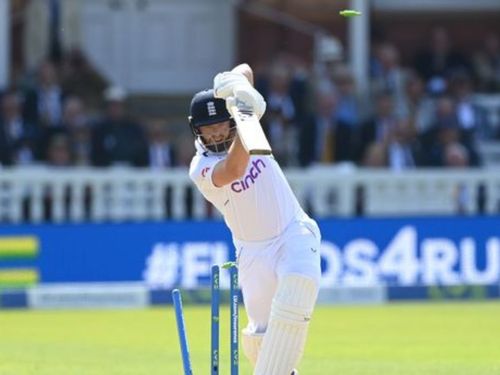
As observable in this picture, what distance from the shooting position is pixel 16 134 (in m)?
16.1

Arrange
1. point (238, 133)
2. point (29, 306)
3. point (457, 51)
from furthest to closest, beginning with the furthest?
point (457, 51)
point (29, 306)
point (238, 133)

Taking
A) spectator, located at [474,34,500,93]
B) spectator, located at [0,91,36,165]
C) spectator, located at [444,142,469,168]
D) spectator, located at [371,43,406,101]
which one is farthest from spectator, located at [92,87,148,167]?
spectator, located at [474,34,500,93]

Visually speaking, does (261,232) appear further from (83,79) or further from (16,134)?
(83,79)

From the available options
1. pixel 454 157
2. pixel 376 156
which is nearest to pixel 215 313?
pixel 376 156

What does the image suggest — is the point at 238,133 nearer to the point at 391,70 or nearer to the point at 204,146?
the point at 204,146

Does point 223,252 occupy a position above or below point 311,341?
above

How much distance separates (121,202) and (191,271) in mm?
1246

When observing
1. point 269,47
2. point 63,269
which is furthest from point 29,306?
Result: point 269,47

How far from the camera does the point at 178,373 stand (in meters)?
9.28

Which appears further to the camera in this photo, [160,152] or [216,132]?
[160,152]

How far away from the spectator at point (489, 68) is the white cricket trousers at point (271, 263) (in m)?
11.5

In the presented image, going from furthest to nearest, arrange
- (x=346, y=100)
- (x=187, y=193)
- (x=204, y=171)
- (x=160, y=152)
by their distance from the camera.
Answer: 1. (x=346, y=100)
2. (x=160, y=152)
3. (x=187, y=193)
4. (x=204, y=171)

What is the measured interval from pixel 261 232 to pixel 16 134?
29.1 feet

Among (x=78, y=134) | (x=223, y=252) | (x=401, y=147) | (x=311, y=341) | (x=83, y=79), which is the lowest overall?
(x=311, y=341)
